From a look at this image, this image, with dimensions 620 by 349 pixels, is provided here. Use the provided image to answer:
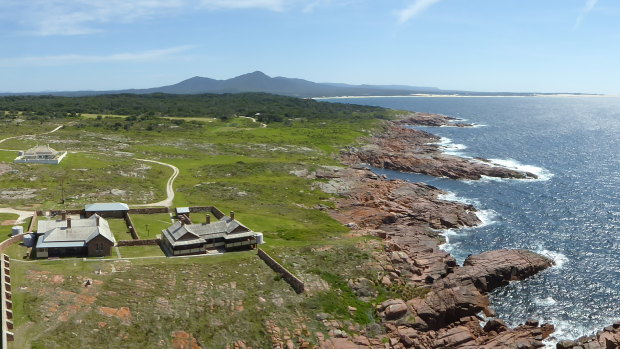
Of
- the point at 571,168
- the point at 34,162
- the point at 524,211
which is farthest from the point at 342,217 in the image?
the point at 571,168

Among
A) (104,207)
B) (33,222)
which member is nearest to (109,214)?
(104,207)

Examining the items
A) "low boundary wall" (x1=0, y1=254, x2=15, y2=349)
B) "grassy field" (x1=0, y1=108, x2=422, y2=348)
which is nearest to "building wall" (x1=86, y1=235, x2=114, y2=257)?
"grassy field" (x1=0, y1=108, x2=422, y2=348)

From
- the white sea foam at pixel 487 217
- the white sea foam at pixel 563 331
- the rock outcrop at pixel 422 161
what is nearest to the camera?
the white sea foam at pixel 563 331

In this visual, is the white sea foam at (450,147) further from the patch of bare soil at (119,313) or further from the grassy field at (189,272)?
the patch of bare soil at (119,313)

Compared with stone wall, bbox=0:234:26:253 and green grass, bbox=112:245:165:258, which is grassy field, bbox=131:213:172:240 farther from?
stone wall, bbox=0:234:26:253

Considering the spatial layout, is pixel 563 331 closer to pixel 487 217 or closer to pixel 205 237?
pixel 487 217

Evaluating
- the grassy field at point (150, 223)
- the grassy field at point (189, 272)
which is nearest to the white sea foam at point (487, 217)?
the grassy field at point (189, 272)
